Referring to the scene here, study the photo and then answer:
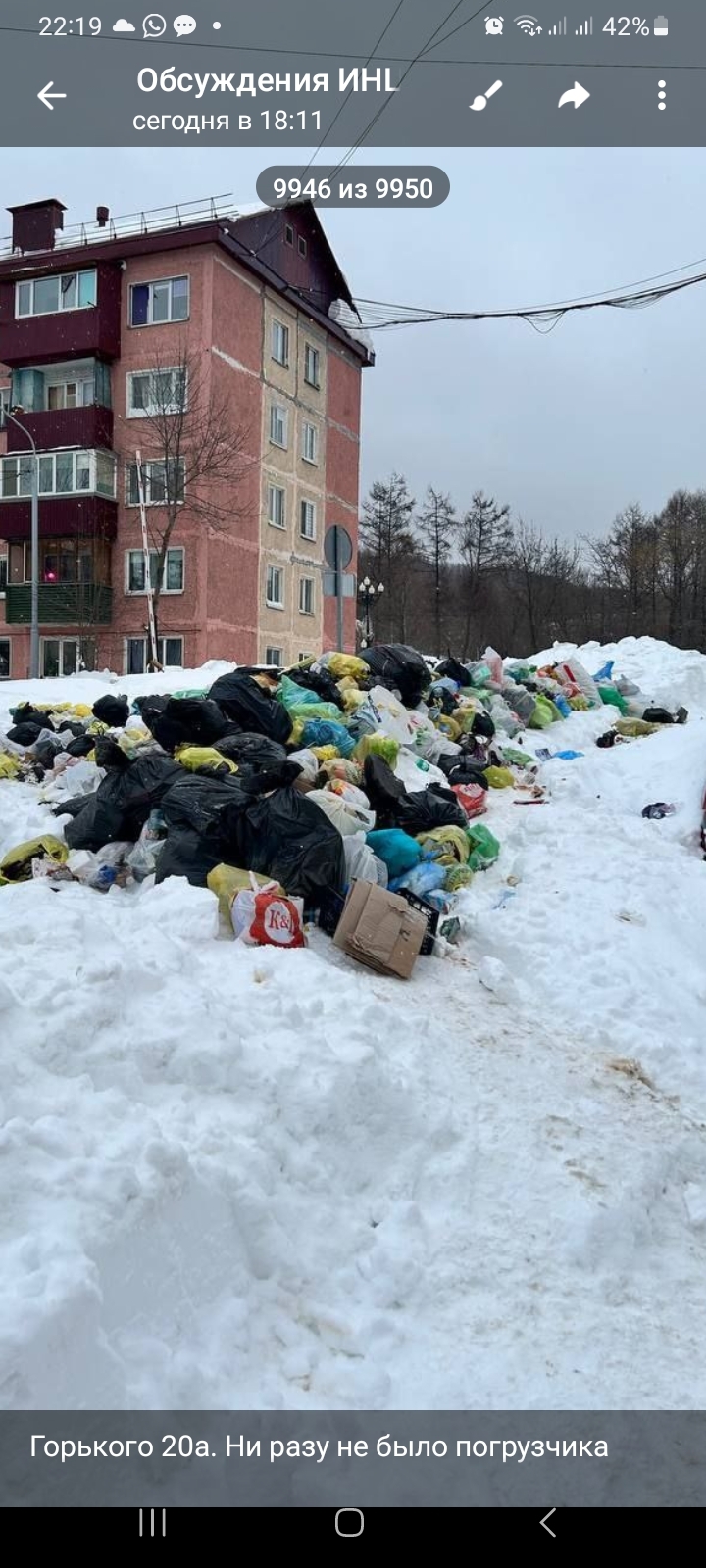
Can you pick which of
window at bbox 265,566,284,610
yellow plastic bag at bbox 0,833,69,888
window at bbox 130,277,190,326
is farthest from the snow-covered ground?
window at bbox 130,277,190,326

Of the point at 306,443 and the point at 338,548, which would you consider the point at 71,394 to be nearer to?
the point at 306,443

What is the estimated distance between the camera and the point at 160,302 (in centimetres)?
2423

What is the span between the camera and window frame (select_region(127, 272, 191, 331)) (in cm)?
2373

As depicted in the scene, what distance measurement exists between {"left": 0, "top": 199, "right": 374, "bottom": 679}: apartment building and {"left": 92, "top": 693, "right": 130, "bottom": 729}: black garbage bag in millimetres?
14633

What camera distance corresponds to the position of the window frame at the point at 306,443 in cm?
2795

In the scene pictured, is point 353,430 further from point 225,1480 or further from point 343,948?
point 225,1480

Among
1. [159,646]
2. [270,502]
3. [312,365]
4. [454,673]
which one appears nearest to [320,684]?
[454,673]

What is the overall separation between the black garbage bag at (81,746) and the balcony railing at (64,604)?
53.2 feet

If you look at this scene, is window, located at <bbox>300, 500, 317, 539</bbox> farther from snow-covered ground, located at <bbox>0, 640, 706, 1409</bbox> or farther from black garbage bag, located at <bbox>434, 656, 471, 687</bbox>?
snow-covered ground, located at <bbox>0, 640, 706, 1409</bbox>

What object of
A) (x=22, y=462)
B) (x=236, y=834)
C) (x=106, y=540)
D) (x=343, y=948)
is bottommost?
(x=343, y=948)

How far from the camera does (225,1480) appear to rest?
2227 mm

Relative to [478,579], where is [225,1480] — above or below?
below

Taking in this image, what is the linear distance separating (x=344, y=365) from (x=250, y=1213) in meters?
30.8

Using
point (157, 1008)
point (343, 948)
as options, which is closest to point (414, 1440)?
point (157, 1008)
